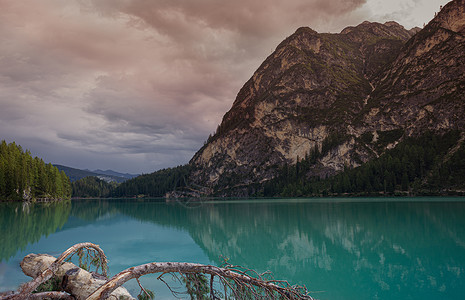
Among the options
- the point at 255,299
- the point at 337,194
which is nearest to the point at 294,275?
the point at 255,299

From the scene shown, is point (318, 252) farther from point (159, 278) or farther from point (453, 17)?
point (453, 17)

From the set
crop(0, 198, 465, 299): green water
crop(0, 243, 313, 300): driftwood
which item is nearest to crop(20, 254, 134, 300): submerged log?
crop(0, 243, 313, 300): driftwood

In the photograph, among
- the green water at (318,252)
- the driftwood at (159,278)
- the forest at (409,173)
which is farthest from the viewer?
the forest at (409,173)

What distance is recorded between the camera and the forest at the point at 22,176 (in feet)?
277

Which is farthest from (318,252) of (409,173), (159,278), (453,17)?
(453,17)

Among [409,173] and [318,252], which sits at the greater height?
[409,173]

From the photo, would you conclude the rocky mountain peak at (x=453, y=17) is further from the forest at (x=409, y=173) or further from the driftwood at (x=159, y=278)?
the driftwood at (x=159, y=278)

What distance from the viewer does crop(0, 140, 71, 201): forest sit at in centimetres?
8436

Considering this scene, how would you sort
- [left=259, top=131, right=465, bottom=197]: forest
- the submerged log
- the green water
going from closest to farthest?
the submerged log
the green water
[left=259, top=131, right=465, bottom=197]: forest

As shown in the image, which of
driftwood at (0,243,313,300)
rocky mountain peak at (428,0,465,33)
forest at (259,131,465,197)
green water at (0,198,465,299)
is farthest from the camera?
rocky mountain peak at (428,0,465,33)

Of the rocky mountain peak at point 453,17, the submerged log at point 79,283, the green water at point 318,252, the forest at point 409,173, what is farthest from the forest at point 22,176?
the rocky mountain peak at point 453,17

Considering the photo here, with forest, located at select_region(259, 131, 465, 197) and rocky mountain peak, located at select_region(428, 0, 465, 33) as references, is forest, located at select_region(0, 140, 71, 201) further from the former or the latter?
rocky mountain peak, located at select_region(428, 0, 465, 33)

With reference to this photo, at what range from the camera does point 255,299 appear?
22.1 ft

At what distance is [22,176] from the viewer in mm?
86875
